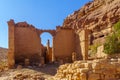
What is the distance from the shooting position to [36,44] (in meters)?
32.5

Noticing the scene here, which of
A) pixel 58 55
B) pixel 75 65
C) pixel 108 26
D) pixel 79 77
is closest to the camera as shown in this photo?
pixel 79 77

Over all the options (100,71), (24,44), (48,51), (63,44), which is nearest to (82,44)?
(63,44)

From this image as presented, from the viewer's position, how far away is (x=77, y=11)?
2534 inches

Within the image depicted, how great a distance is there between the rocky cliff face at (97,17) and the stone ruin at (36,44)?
602 inches

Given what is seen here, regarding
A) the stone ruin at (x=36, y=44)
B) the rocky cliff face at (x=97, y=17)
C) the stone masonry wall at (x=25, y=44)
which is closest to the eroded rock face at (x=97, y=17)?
the rocky cliff face at (x=97, y=17)

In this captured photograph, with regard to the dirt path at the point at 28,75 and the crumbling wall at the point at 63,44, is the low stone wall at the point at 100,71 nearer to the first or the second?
the dirt path at the point at 28,75

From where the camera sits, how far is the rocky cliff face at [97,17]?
4894 centimetres

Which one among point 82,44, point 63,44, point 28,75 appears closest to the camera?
point 28,75

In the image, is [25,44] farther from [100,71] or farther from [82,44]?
[100,71]

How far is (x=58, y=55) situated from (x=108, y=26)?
18.5 metres

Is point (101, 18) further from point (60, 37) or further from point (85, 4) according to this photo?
point (60, 37)

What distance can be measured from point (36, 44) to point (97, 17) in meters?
24.1

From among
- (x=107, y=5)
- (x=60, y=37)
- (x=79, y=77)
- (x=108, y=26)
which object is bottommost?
(x=79, y=77)

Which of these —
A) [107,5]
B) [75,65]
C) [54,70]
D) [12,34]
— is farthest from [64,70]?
[107,5]
